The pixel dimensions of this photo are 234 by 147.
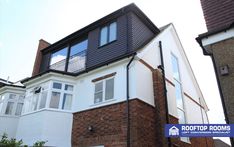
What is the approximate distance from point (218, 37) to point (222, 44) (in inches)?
12.8

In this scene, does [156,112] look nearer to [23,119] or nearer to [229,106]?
[229,106]

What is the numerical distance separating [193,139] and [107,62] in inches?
331

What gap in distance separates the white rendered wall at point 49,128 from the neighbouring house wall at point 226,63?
26.3ft

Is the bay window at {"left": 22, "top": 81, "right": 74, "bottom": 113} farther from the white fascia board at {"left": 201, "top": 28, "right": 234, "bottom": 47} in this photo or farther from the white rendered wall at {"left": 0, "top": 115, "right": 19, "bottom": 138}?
the white fascia board at {"left": 201, "top": 28, "right": 234, "bottom": 47}

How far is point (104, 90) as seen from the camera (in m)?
11.2

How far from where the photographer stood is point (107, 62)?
37.3ft

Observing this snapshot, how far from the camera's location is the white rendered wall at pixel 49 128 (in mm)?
10930

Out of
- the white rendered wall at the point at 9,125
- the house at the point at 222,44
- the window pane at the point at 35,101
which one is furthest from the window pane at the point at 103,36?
the white rendered wall at the point at 9,125

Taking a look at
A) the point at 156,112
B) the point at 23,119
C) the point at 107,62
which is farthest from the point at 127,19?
the point at 23,119

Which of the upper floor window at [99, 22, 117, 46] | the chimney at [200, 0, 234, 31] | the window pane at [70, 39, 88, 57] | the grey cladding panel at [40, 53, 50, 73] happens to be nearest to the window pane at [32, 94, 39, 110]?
the window pane at [70, 39, 88, 57]

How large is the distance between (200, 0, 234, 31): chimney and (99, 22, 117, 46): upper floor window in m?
5.61

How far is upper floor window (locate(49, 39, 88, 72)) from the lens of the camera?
14.1m

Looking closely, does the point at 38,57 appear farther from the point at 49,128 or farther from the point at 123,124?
the point at 123,124

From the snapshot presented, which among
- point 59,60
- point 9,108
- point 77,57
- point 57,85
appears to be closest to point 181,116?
point 77,57
